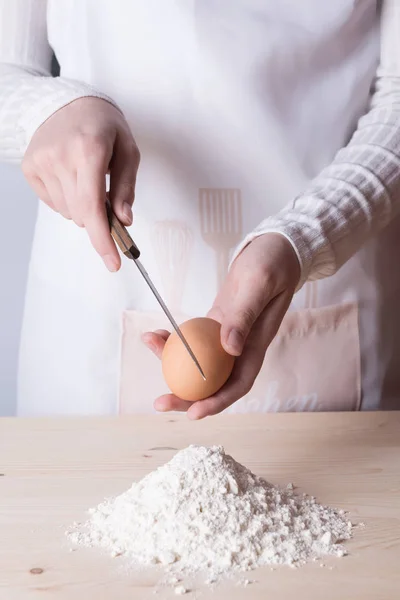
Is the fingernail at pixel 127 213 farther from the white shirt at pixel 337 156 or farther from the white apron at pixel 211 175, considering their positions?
the white apron at pixel 211 175

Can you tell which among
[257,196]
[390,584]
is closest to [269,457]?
[390,584]

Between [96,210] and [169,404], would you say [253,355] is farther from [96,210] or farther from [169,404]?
[96,210]

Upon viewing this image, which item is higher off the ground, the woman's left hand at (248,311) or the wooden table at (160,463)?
the woman's left hand at (248,311)

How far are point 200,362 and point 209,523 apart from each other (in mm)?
→ 198

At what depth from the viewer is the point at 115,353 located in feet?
4.19

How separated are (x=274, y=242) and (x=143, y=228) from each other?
30 centimetres

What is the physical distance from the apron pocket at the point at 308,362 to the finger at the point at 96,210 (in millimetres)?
447

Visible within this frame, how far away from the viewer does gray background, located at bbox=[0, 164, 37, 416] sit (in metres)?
1.49

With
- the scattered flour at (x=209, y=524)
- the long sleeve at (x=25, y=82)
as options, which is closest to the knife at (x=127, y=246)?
the scattered flour at (x=209, y=524)

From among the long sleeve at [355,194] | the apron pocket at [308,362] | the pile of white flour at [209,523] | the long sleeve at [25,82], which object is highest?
the long sleeve at [25,82]

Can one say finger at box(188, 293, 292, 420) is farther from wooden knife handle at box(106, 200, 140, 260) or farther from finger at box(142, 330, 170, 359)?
wooden knife handle at box(106, 200, 140, 260)

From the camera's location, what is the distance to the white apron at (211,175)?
3.98 feet

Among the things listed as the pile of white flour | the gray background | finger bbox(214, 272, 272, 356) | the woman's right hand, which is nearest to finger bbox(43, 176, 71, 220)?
the woman's right hand

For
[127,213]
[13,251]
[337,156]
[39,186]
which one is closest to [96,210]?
[127,213]
